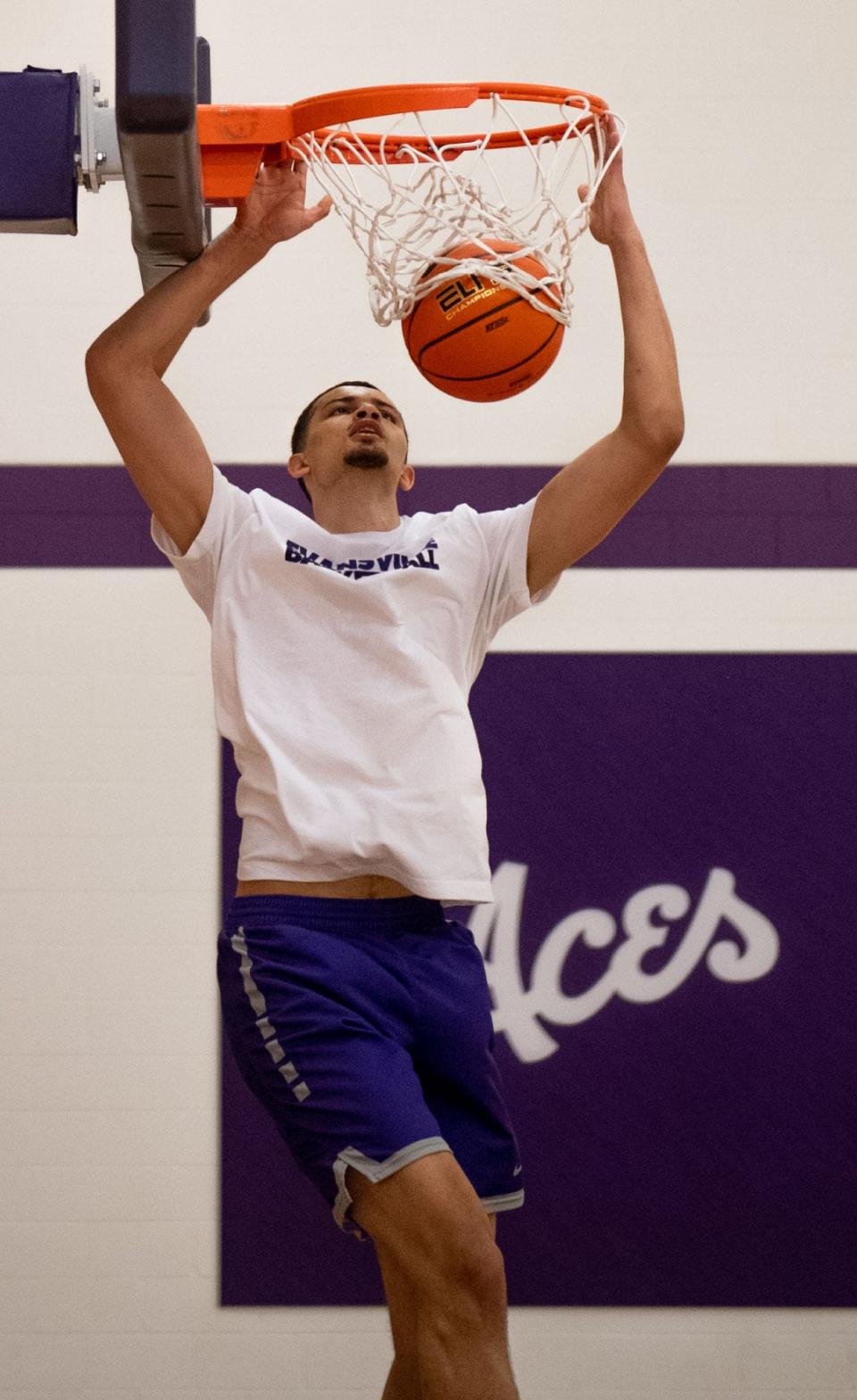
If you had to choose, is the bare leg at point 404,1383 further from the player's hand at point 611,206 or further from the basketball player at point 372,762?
the player's hand at point 611,206

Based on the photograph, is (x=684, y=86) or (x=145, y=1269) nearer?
(x=145, y=1269)

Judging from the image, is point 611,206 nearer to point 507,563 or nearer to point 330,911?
point 507,563

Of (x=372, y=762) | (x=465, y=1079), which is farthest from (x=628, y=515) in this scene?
(x=465, y=1079)

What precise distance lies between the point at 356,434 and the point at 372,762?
0.71 meters

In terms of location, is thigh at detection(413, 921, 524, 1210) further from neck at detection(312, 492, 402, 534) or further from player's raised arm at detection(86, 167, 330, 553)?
player's raised arm at detection(86, 167, 330, 553)

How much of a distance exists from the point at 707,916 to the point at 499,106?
223 cm

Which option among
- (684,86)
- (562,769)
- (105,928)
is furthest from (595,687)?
(684,86)

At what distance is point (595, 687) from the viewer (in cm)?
411

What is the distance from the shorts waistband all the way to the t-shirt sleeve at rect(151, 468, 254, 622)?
607 millimetres

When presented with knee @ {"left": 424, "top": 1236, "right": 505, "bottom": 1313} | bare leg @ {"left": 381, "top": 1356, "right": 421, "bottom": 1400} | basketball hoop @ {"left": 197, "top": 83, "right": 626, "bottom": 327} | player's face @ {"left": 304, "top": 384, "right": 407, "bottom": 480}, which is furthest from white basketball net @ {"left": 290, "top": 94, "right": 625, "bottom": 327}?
bare leg @ {"left": 381, "top": 1356, "right": 421, "bottom": 1400}

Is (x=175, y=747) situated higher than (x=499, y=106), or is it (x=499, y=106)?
(x=499, y=106)

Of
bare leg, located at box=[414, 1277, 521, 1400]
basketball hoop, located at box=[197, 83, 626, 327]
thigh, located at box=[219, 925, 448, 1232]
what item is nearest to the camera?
bare leg, located at box=[414, 1277, 521, 1400]

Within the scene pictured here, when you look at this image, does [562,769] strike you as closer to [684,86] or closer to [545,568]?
[545,568]

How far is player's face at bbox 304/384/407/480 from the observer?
2967 millimetres
